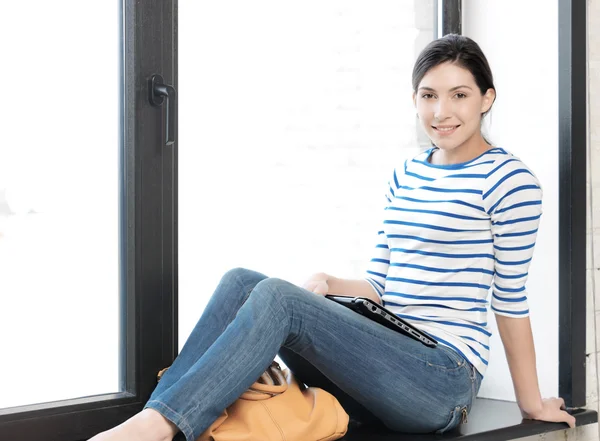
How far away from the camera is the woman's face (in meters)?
1.63

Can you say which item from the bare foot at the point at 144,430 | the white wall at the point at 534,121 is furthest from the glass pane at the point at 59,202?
the white wall at the point at 534,121

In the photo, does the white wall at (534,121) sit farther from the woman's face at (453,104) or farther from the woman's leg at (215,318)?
the woman's leg at (215,318)

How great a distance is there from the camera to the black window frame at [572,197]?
70.6 inches

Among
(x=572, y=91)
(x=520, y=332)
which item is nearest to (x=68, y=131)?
(x=520, y=332)

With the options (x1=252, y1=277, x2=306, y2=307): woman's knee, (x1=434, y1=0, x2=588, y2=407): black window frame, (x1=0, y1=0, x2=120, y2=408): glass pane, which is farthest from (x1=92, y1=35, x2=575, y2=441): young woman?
(x1=0, y1=0, x2=120, y2=408): glass pane

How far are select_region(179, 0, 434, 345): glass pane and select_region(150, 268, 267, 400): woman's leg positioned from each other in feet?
0.76

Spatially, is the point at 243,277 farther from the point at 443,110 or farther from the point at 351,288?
the point at 443,110

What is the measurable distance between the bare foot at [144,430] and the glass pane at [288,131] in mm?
460

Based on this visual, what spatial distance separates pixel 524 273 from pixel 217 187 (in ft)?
2.29

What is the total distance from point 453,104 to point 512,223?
293 millimetres

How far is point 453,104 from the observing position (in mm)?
1639

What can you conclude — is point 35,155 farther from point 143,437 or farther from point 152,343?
point 143,437

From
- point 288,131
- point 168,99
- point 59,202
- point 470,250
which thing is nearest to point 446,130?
point 470,250

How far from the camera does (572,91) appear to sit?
1.79 meters
